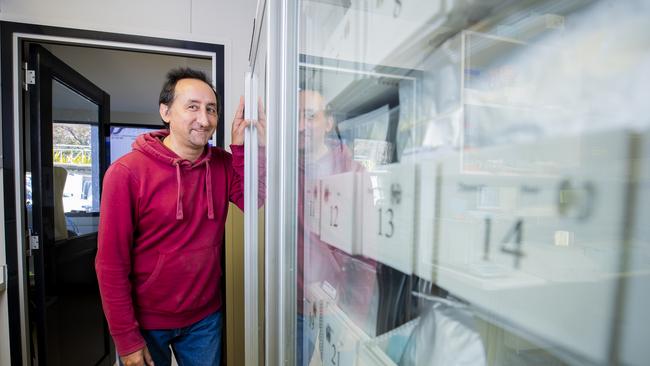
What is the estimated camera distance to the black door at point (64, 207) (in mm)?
1775

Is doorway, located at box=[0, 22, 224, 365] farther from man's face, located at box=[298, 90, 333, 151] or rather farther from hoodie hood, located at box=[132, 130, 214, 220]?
man's face, located at box=[298, 90, 333, 151]

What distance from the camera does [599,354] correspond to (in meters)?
0.20

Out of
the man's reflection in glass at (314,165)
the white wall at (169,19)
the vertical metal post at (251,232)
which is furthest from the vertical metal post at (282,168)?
the white wall at (169,19)

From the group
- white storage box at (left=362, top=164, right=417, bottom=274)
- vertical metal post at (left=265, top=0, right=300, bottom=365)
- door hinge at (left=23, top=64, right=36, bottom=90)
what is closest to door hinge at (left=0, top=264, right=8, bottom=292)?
door hinge at (left=23, top=64, right=36, bottom=90)

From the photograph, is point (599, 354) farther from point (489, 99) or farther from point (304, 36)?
point (304, 36)

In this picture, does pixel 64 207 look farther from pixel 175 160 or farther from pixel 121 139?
pixel 121 139

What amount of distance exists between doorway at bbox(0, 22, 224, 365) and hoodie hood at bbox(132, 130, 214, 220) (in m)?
0.69

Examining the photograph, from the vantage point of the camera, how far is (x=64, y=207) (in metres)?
2.09

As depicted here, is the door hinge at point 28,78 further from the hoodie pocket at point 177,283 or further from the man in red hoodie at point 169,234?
the hoodie pocket at point 177,283

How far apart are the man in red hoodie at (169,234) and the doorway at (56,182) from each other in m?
0.70

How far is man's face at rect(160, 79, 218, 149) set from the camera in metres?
1.21

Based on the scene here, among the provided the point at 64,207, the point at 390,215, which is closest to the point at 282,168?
the point at 390,215

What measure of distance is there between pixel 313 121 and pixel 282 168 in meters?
→ 0.12

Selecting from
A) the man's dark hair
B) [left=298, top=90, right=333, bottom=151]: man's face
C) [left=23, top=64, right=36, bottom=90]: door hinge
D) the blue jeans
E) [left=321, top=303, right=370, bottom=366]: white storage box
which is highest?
[left=23, top=64, right=36, bottom=90]: door hinge
